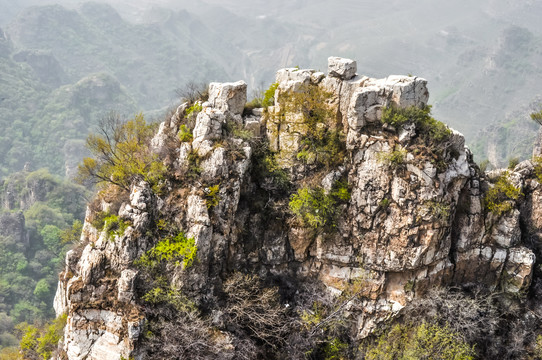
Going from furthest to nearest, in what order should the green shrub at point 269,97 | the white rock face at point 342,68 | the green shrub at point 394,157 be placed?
the green shrub at point 269,97 → the white rock face at point 342,68 → the green shrub at point 394,157

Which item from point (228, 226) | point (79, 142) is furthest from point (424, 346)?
point (79, 142)

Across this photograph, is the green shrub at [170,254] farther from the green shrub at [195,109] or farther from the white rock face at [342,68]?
the white rock face at [342,68]

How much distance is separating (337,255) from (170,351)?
346 inches

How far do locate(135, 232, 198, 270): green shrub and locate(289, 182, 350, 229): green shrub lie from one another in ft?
17.0

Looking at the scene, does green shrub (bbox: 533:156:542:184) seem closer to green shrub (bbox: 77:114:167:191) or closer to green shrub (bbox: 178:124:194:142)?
green shrub (bbox: 178:124:194:142)

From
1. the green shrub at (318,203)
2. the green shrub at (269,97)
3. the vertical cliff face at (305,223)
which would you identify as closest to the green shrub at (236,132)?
the vertical cliff face at (305,223)

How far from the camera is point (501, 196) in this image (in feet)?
73.4

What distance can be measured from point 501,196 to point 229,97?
1427cm

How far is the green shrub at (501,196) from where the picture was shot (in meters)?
22.0

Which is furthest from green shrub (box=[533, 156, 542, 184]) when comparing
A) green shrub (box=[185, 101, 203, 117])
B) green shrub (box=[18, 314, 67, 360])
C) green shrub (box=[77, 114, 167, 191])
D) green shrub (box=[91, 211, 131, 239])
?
green shrub (box=[18, 314, 67, 360])

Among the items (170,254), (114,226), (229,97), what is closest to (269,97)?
(229,97)

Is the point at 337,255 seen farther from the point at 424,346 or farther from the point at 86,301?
the point at 86,301

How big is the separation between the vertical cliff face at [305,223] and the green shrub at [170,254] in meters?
0.29

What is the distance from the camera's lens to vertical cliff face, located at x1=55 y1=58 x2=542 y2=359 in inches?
750
